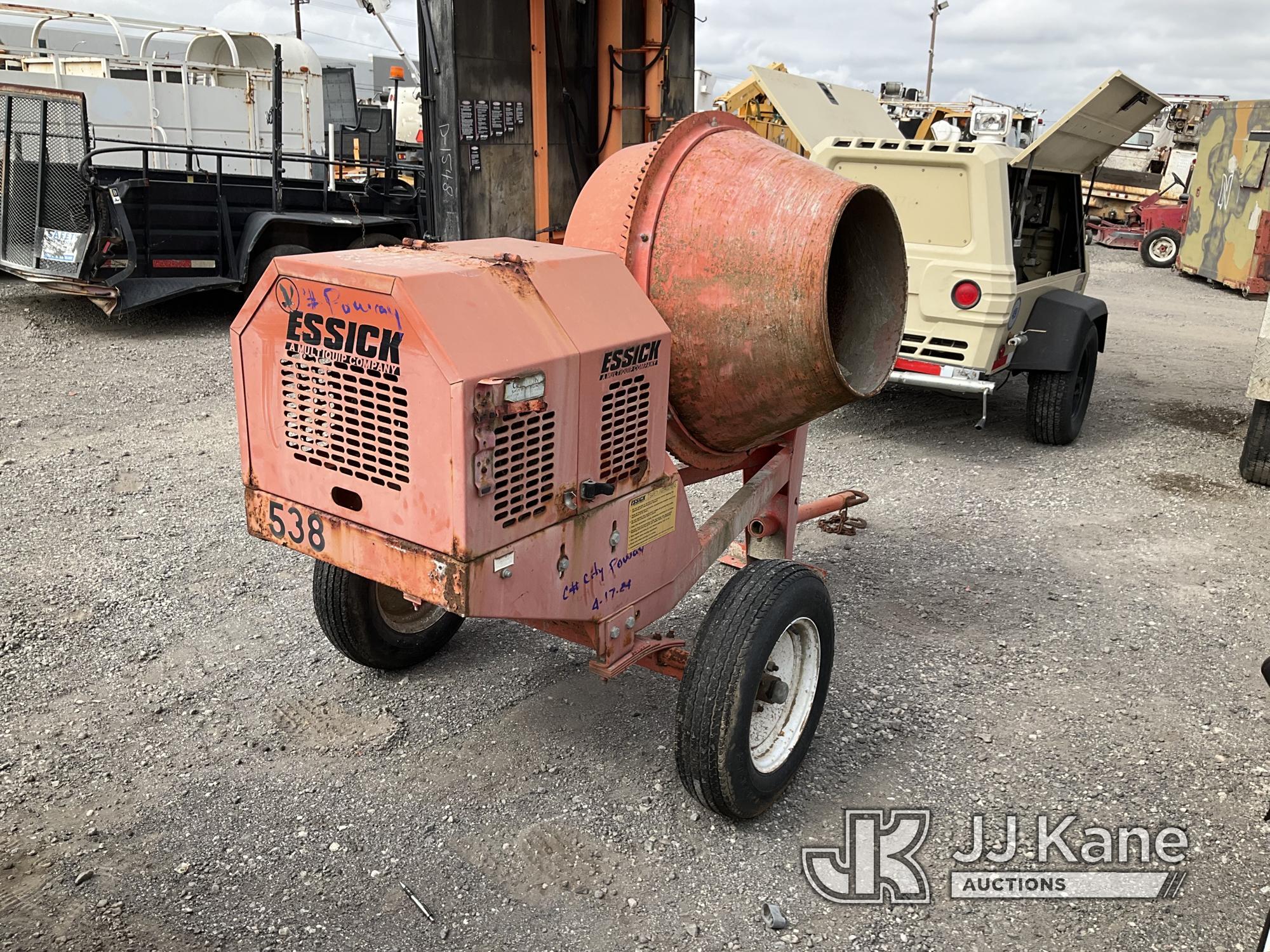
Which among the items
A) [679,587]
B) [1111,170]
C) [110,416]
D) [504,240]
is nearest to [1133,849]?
[679,587]

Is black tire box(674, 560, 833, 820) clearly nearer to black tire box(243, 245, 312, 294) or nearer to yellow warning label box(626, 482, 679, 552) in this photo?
yellow warning label box(626, 482, 679, 552)

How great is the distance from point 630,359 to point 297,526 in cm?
103

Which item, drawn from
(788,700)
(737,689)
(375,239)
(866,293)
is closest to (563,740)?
(788,700)

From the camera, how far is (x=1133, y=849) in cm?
306

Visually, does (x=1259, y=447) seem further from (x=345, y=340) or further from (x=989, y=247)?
(x=345, y=340)

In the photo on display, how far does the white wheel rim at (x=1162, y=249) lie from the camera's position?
17.3 m

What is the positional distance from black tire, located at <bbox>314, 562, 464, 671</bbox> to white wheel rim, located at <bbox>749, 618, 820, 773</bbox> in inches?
42.8

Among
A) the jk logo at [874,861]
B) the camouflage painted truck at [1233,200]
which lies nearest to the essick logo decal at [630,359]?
the jk logo at [874,861]

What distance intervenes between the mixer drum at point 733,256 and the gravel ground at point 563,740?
48.2 inches

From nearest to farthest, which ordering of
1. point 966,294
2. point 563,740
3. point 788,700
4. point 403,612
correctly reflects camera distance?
point 788,700
point 563,740
point 403,612
point 966,294

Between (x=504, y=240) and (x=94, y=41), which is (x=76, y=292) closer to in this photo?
(x=504, y=240)

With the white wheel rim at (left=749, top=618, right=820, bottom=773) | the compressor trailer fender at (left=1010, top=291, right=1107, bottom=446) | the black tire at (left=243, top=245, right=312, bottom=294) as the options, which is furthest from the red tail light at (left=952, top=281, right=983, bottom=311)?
the black tire at (left=243, top=245, right=312, bottom=294)

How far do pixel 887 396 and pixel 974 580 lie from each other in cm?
359

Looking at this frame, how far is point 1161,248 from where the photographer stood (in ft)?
57.0
